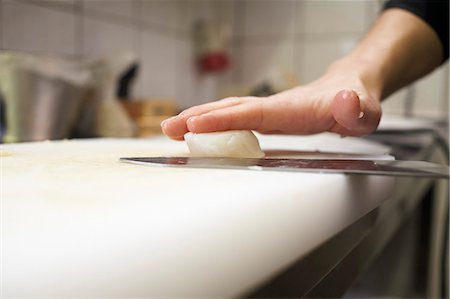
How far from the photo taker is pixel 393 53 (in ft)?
1.88

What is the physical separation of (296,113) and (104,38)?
102 cm

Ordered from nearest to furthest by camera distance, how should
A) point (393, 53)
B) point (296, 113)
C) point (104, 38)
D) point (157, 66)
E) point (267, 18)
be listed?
point (296, 113)
point (393, 53)
point (104, 38)
point (157, 66)
point (267, 18)

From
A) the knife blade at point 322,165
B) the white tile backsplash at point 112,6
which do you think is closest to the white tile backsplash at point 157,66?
the white tile backsplash at point 112,6

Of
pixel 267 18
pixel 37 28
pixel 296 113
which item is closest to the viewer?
pixel 296 113

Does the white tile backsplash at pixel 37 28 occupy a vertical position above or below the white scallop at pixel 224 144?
above

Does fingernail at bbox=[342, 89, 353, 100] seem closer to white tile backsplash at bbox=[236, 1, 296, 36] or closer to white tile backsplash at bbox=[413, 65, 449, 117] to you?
white tile backsplash at bbox=[413, 65, 449, 117]

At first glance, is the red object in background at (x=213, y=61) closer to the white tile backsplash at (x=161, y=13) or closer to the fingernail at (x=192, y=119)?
the white tile backsplash at (x=161, y=13)

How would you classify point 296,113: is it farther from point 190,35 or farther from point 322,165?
point 190,35

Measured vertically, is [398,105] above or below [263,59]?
below

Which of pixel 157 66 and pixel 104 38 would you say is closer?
pixel 104 38

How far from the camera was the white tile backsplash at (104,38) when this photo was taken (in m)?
1.27

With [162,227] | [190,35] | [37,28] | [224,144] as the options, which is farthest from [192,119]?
[190,35]

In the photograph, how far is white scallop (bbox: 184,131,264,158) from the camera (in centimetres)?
36

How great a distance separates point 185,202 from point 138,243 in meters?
0.05
